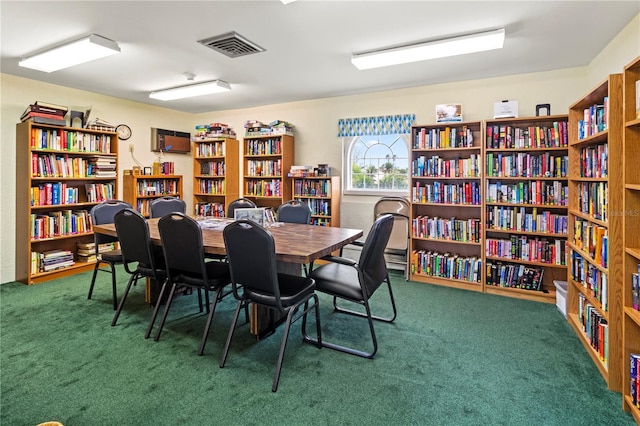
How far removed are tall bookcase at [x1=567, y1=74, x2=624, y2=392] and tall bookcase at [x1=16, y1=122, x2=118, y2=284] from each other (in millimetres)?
5498

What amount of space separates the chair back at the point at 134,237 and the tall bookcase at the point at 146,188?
7.45 feet

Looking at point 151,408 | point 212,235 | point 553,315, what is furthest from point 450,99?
point 151,408

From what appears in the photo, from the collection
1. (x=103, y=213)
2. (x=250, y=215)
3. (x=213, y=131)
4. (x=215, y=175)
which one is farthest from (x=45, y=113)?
(x=250, y=215)

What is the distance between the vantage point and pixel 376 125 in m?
4.80

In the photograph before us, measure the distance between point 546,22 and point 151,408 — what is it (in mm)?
3851

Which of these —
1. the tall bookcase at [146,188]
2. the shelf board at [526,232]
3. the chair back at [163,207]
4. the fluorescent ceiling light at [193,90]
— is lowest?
the shelf board at [526,232]

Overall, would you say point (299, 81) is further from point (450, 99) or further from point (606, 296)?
point (606, 296)

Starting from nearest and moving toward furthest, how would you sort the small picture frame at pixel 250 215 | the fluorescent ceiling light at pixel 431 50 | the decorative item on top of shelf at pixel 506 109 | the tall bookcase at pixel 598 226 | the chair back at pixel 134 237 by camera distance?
the tall bookcase at pixel 598 226 → the chair back at pixel 134 237 → the fluorescent ceiling light at pixel 431 50 → the small picture frame at pixel 250 215 → the decorative item on top of shelf at pixel 506 109

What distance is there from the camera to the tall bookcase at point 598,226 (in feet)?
6.44

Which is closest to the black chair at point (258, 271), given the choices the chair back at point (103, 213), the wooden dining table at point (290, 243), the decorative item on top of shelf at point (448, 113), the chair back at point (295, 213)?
the wooden dining table at point (290, 243)

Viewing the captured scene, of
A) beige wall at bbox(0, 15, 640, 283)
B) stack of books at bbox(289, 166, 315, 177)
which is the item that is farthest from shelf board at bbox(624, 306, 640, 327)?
stack of books at bbox(289, 166, 315, 177)

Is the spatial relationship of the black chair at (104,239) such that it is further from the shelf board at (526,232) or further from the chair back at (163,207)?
the shelf board at (526,232)

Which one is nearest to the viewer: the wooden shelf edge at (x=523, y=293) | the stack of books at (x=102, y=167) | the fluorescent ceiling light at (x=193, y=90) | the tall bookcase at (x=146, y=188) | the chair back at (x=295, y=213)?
the wooden shelf edge at (x=523, y=293)

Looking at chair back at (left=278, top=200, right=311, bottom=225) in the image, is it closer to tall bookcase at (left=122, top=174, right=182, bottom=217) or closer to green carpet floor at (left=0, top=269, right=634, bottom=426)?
green carpet floor at (left=0, top=269, right=634, bottom=426)
